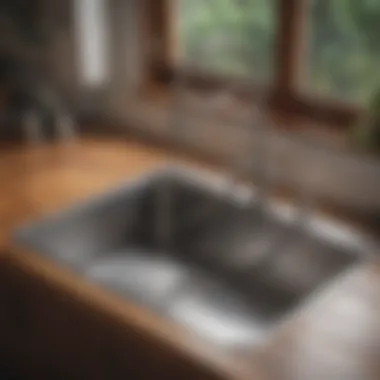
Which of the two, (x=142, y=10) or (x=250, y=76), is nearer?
(x=250, y=76)

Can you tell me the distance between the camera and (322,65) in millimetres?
1605

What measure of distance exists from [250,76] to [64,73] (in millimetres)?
488

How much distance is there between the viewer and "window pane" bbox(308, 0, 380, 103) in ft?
4.96

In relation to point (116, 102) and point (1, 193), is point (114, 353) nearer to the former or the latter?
point (1, 193)

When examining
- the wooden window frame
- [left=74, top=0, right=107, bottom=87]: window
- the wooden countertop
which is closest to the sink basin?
the wooden countertop

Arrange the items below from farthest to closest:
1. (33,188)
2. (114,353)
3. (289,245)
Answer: (33,188) → (289,245) → (114,353)

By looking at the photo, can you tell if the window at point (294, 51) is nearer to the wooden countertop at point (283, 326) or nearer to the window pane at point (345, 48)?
the window pane at point (345, 48)

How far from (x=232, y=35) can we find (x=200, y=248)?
0.49m

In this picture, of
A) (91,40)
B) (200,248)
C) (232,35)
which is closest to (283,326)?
(200,248)

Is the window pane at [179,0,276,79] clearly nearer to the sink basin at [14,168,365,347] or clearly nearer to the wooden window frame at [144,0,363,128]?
the wooden window frame at [144,0,363,128]

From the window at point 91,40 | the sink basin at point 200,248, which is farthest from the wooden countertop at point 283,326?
the window at point 91,40

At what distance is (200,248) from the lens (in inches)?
63.8

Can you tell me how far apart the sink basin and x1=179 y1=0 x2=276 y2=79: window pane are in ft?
0.94

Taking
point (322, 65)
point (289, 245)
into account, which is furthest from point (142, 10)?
point (289, 245)
